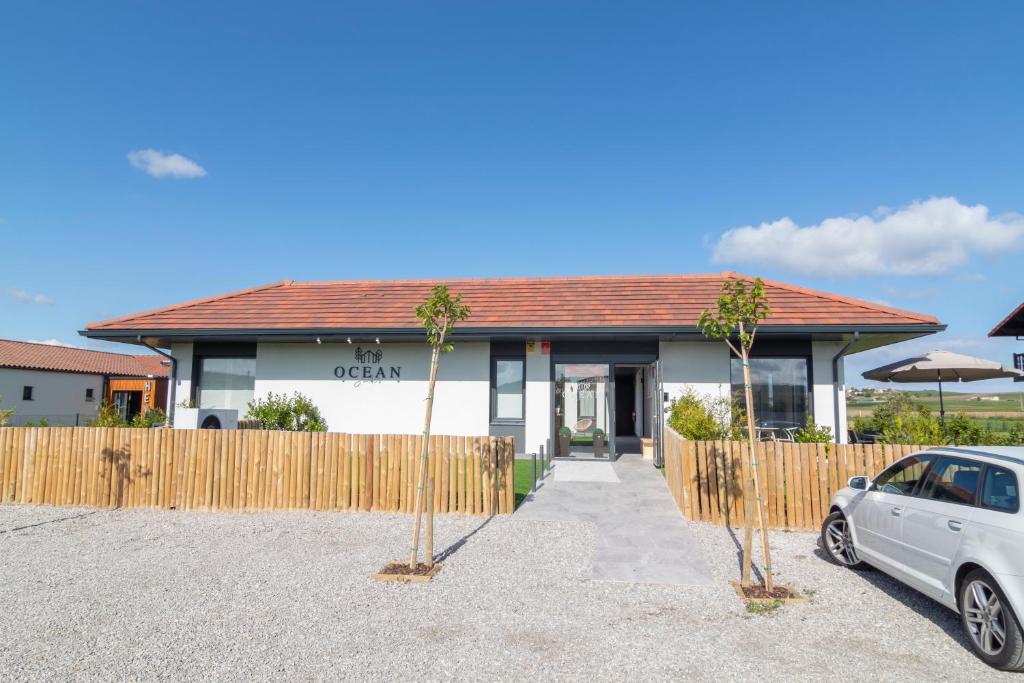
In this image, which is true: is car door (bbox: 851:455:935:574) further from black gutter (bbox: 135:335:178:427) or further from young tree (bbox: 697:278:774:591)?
black gutter (bbox: 135:335:178:427)

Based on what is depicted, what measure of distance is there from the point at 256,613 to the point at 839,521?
618 cm

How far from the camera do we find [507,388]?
1343cm

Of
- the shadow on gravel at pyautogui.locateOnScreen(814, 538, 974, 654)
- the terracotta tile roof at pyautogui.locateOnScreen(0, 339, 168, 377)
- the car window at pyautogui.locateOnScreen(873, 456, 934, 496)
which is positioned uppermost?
the terracotta tile roof at pyautogui.locateOnScreen(0, 339, 168, 377)

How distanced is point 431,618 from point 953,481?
15.3 feet

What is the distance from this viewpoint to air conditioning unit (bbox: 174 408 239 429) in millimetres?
11602

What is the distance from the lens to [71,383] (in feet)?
106

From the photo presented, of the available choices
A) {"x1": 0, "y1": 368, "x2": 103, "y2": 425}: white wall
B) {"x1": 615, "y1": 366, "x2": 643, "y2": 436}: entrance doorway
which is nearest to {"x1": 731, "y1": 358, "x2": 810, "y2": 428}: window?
{"x1": 615, "y1": 366, "x2": 643, "y2": 436}: entrance doorway

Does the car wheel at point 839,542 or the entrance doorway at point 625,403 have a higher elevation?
the entrance doorway at point 625,403

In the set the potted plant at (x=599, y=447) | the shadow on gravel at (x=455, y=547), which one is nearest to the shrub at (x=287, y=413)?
the potted plant at (x=599, y=447)

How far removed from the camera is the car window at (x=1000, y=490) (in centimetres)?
401

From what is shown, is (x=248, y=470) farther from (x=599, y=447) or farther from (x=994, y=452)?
(x=994, y=452)

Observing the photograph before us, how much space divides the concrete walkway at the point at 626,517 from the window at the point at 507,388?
1.77m

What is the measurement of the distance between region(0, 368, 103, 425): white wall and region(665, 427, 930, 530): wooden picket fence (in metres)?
30.8

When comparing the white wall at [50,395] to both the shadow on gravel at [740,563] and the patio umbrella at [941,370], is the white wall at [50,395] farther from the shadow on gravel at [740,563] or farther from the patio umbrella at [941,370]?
the patio umbrella at [941,370]
